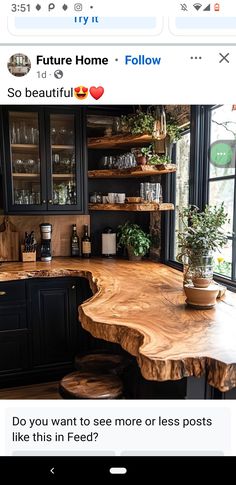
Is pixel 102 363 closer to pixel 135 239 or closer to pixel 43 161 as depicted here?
Result: pixel 135 239

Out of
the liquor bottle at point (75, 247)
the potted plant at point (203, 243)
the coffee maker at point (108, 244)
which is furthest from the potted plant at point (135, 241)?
the potted plant at point (203, 243)

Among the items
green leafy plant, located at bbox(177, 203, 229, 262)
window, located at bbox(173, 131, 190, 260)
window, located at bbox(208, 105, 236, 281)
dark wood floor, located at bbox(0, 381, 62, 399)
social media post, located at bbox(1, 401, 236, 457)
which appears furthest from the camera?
window, located at bbox(173, 131, 190, 260)

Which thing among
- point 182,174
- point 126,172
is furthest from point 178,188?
point 126,172

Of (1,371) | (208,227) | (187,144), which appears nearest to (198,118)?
(187,144)

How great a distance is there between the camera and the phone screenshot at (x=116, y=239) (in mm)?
494

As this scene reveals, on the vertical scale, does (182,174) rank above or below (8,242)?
above

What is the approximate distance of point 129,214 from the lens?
9.11 ft

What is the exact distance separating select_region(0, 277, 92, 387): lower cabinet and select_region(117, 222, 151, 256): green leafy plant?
437mm

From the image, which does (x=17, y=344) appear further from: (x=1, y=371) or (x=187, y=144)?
(x=187, y=144)

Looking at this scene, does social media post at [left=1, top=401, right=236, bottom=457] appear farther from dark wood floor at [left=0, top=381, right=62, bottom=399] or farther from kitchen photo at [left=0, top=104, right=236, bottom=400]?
dark wood floor at [left=0, top=381, right=62, bottom=399]
